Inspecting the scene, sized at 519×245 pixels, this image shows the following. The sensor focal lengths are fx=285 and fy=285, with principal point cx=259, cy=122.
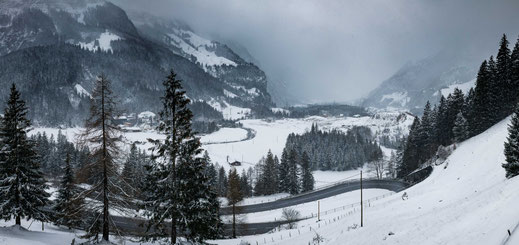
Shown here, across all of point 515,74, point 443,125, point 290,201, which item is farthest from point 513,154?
point 443,125

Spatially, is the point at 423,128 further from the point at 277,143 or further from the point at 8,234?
the point at 277,143

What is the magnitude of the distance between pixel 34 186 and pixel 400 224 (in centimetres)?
2990

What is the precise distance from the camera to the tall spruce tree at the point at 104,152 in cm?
1822

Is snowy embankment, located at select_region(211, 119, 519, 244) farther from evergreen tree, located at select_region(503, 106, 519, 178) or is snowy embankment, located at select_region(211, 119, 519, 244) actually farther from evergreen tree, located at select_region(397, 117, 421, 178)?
evergreen tree, located at select_region(397, 117, 421, 178)

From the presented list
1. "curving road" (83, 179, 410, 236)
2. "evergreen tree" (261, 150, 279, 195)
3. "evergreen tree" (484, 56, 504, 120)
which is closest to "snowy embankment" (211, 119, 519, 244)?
"curving road" (83, 179, 410, 236)

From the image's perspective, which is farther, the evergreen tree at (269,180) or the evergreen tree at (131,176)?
the evergreen tree at (269,180)

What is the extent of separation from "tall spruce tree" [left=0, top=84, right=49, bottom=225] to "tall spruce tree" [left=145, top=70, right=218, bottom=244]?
9.86m

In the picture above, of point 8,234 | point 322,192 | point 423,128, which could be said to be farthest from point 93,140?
point 423,128

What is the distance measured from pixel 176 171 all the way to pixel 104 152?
200 inches

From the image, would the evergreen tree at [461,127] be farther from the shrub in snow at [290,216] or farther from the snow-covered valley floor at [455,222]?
the shrub in snow at [290,216]

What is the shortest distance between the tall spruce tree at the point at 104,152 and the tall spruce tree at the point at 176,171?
2904 mm

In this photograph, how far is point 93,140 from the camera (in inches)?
713

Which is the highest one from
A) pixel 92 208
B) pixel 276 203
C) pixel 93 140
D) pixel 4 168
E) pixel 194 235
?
pixel 93 140

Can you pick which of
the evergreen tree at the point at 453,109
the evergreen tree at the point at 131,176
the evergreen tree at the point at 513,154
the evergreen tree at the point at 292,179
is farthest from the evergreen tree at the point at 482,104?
the evergreen tree at the point at 131,176
